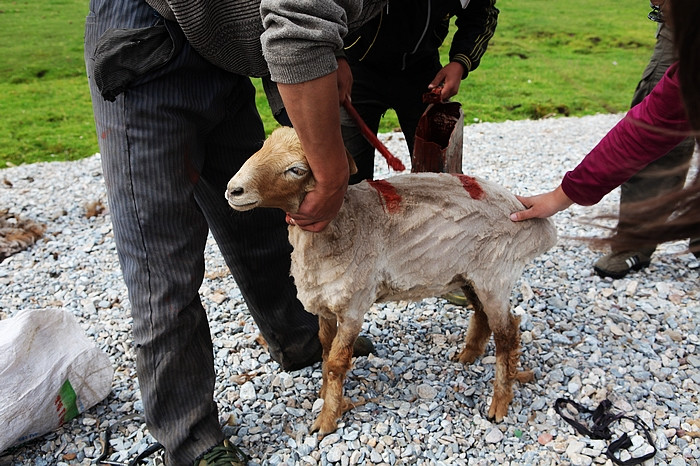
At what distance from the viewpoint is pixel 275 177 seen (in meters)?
2.30

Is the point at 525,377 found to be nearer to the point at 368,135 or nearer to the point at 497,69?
the point at 368,135

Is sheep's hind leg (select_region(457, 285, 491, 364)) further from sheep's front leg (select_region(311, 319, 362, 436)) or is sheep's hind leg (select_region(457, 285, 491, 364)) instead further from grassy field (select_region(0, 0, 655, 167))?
grassy field (select_region(0, 0, 655, 167))

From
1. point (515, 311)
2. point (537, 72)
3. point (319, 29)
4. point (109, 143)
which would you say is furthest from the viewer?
point (537, 72)

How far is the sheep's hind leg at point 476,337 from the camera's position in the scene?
3.46 meters

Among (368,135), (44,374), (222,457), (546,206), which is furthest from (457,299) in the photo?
(44,374)

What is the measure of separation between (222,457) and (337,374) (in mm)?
722

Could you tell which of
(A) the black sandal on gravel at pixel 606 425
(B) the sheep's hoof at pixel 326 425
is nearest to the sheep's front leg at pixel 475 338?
(A) the black sandal on gravel at pixel 606 425

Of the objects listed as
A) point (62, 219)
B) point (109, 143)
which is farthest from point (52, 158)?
point (109, 143)

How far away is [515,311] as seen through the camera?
4234 mm

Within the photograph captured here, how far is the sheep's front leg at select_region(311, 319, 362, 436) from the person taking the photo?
284 cm

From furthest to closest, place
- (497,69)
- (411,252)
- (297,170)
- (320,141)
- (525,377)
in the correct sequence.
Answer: (497,69)
(525,377)
(411,252)
(297,170)
(320,141)

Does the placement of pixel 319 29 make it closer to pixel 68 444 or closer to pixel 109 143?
pixel 109 143

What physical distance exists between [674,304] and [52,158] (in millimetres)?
9209

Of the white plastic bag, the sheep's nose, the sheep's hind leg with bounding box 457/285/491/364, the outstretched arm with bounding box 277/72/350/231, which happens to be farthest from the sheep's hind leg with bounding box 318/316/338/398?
the white plastic bag
